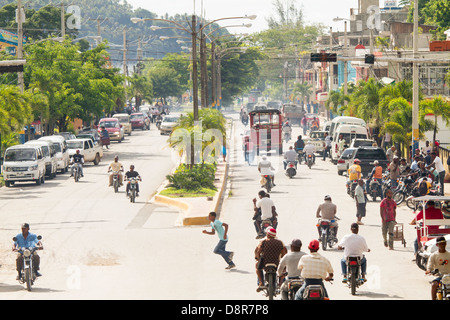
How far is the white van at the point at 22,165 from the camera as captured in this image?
40.9 m

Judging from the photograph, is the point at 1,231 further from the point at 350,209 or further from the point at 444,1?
the point at 444,1

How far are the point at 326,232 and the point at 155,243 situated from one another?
4861 mm

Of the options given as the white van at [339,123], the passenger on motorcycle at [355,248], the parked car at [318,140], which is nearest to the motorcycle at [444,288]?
the passenger on motorcycle at [355,248]

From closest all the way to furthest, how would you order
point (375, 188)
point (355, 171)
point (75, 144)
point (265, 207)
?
1. point (265, 207)
2. point (355, 171)
3. point (375, 188)
4. point (75, 144)

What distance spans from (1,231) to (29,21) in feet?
240

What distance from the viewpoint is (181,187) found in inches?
1421

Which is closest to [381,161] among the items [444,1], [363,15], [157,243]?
[157,243]

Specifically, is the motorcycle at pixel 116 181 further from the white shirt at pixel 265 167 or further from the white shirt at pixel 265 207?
the white shirt at pixel 265 207

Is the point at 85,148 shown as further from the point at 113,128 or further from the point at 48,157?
the point at 113,128

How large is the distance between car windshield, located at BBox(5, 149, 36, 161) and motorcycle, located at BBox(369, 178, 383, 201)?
16794 mm

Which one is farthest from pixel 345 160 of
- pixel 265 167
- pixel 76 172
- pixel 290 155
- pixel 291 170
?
pixel 76 172

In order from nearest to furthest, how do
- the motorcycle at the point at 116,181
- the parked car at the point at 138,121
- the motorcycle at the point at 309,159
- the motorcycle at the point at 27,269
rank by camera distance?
the motorcycle at the point at 27,269
the motorcycle at the point at 116,181
the motorcycle at the point at 309,159
the parked car at the point at 138,121

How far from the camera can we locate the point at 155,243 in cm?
2406

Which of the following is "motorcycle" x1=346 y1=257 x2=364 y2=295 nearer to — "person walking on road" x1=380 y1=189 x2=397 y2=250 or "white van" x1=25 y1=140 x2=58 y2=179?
"person walking on road" x1=380 y1=189 x2=397 y2=250
